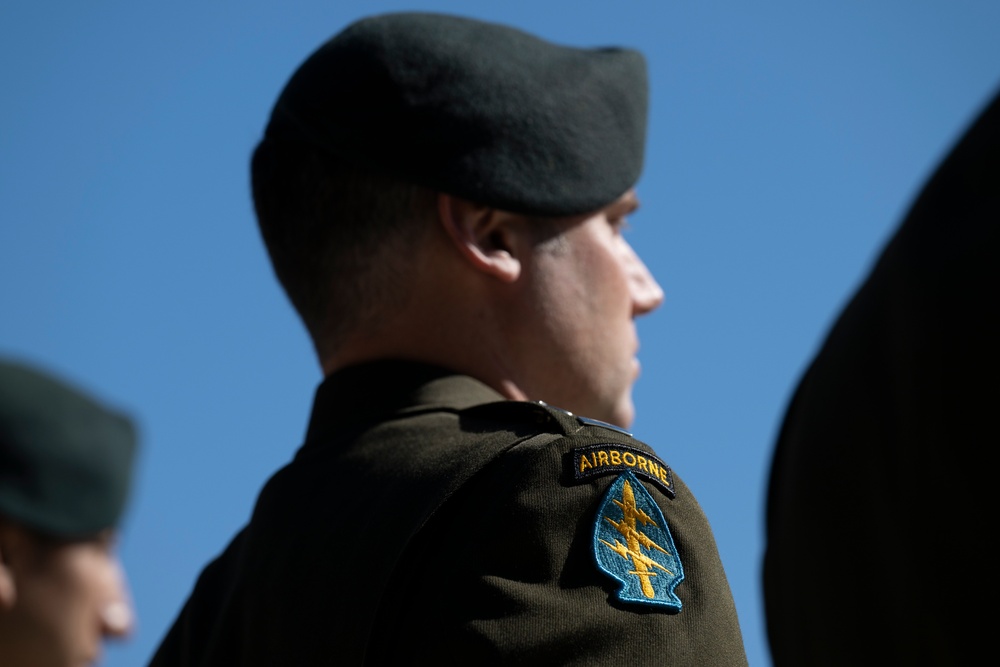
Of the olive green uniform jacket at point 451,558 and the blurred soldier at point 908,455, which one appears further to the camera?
the olive green uniform jacket at point 451,558

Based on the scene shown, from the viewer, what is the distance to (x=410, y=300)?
3039 millimetres

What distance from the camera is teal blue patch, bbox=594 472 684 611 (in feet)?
7.54

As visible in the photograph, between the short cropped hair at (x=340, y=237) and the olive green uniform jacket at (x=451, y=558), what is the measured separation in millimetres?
261

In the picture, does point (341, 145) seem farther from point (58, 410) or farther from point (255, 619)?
point (255, 619)

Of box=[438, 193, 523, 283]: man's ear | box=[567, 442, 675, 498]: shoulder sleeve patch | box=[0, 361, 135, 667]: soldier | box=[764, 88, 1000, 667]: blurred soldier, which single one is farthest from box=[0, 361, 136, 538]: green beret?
box=[764, 88, 1000, 667]: blurred soldier

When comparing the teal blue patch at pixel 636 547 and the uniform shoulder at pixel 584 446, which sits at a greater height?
the uniform shoulder at pixel 584 446

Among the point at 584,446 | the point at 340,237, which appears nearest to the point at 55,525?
the point at 340,237

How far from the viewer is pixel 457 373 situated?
297 centimetres

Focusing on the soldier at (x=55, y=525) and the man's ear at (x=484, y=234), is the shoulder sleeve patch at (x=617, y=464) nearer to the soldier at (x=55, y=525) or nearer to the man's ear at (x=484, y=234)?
the man's ear at (x=484, y=234)

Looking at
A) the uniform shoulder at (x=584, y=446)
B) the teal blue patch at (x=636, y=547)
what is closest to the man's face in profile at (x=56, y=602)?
the uniform shoulder at (x=584, y=446)

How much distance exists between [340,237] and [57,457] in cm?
79

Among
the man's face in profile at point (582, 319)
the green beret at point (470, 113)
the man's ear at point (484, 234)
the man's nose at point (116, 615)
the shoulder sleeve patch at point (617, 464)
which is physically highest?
the green beret at point (470, 113)

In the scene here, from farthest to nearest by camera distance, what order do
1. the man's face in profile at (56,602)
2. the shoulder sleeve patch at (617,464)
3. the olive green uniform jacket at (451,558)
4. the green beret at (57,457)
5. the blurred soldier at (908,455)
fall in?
the green beret at (57,457)
the man's face in profile at (56,602)
the shoulder sleeve patch at (617,464)
the olive green uniform jacket at (451,558)
the blurred soldier at (908,455)

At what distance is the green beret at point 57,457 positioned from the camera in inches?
116
